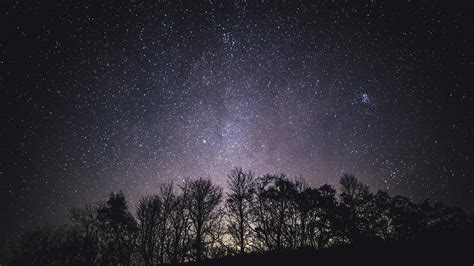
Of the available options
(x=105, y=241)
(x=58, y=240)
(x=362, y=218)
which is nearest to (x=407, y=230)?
(x=362, y=218)

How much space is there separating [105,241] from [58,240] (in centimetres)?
2025

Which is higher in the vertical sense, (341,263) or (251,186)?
(251,186)

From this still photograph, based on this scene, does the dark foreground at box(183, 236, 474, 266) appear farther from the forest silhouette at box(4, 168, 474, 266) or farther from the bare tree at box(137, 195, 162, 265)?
the bare tree at box(137, 195, 162, 265)

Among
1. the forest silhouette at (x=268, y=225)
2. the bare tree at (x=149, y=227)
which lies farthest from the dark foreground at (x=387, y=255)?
the bare tree at (x=149, y=227)

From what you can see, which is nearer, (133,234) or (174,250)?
(174,250)

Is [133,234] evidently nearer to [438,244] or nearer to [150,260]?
[150,260]

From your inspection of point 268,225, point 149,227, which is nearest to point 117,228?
point 149,227

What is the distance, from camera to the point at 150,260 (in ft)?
108

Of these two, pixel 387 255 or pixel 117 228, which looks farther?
pixel 117 228

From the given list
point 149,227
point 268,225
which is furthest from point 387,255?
point 149,227

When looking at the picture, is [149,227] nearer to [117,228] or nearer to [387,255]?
[117,228]

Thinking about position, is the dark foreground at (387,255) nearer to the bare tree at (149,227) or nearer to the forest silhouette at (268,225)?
the forest silhouette at (268,225)

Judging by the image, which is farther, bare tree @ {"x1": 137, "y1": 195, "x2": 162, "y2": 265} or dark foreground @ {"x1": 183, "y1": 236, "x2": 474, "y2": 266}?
bare tree @ {"x1": 137, "y1": 195, "x2": 162, "y2": 265}

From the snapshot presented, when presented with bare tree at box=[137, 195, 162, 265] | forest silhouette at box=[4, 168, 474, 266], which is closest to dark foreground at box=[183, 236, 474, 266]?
forest silhouette at box=[4, 168, 474, 266]
